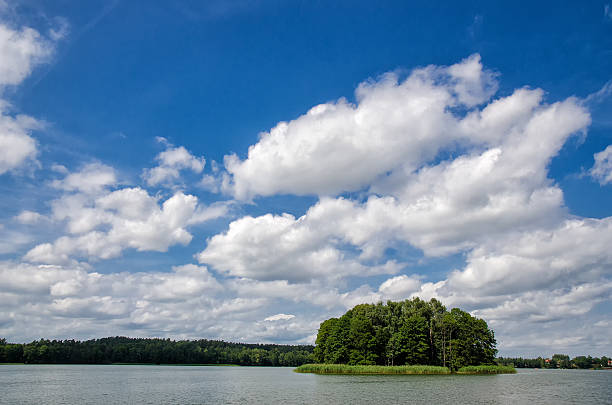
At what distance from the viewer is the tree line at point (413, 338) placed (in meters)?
108

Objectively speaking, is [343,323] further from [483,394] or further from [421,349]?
[483,394]

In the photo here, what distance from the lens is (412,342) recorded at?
107 metres

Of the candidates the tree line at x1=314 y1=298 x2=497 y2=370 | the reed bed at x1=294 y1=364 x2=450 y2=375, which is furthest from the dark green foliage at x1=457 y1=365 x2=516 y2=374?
the reed bed at x1=294 y1=364 x2=450 y2=375

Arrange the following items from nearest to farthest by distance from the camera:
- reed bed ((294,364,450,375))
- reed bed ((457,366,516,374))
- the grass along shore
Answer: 1. reed bed ((294,364,450,375))
2. the grass along shore
3. reed bed ((457,366,516,374))

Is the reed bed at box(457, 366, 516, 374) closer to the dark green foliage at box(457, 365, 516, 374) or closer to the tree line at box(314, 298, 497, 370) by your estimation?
the dark green foliage at box(457, 365, 516, 374)

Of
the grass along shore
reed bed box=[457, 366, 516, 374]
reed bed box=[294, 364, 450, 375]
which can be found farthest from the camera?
reed bed box=[457, 366, 516, 374]

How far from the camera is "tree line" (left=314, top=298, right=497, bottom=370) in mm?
107875

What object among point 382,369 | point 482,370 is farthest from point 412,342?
point 482,370

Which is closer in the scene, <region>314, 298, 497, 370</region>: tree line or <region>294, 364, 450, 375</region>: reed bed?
<region>294, 364, 450, 375</region>: reed bed

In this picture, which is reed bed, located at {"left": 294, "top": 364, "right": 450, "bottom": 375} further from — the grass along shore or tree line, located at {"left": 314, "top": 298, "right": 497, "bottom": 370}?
tree line, located at {"left": 314, "top": 298, "right": 497, "bottom": 370}

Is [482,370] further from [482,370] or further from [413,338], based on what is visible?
[413,338]

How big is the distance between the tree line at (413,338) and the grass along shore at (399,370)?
240 centimetres

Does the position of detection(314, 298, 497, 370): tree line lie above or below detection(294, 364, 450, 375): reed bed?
above

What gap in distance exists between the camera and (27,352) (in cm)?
18462
